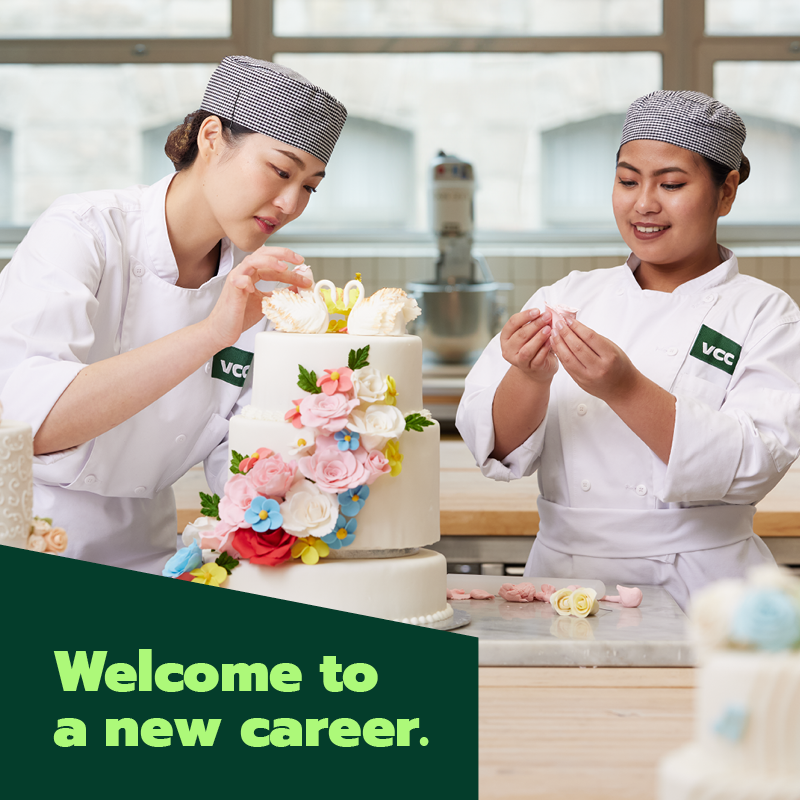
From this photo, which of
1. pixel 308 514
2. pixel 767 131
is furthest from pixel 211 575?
pixel 767 131

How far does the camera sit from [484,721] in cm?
91

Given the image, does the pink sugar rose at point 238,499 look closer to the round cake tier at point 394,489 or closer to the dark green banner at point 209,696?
the round cake tier at point 394,489

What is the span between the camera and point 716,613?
0.50 metres

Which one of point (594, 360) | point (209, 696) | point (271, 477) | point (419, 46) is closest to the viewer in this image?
point (209, 696)

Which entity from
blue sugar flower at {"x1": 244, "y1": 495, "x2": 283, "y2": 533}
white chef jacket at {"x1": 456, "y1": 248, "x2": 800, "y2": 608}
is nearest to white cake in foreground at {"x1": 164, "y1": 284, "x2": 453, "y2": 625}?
blue sugar flower at {"x1": 244, "y1": 495, "x2": 283, "y2": 533}

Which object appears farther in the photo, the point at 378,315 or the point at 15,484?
the point at 378,315

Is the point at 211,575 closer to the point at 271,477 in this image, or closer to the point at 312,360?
the point at 271,477

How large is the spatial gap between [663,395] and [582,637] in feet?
1.26

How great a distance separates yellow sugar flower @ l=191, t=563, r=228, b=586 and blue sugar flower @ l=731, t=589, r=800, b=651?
0.74 metres

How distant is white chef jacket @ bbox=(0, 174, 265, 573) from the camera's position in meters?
1.31

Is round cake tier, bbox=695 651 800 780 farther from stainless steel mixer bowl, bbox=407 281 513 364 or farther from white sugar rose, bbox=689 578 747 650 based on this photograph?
stainless steel mixer bowl, bbox=407 281 513 364

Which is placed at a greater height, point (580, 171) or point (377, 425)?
point (580, 171)

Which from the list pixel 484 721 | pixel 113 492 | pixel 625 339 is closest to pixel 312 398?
pixel 484 721

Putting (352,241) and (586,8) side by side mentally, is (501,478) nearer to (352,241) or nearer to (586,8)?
(352,241)
